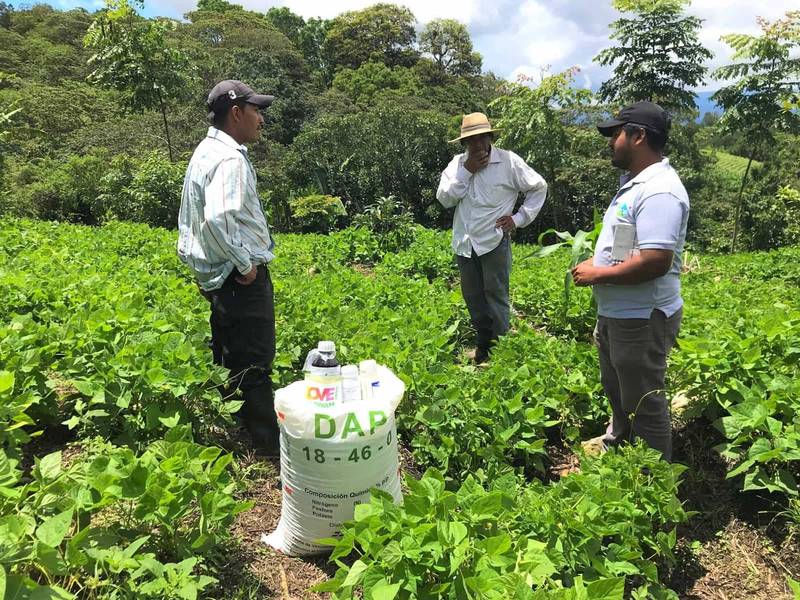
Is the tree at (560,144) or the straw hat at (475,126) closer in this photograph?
the straw hat at (475,126)

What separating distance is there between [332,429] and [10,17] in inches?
2020

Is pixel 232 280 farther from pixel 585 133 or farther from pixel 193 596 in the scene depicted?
pixel 585 133

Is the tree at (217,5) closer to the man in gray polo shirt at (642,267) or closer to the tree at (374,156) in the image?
the tree at (374,156)

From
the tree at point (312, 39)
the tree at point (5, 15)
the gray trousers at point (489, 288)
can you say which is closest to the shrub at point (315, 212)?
the gray trousers at point (489, 288)

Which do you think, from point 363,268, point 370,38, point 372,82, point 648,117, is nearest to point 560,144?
point 363,268

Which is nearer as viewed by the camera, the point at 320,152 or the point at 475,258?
the point at 475,258

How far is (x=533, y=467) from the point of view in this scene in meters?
3.47

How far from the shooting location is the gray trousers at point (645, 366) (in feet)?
9.46

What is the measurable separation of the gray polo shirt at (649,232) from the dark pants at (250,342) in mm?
1917

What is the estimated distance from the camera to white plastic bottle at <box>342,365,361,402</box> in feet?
7.93

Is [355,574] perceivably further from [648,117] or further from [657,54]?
[657,54]

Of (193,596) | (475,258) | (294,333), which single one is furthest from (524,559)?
(475,258)

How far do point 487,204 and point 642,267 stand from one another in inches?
83.5

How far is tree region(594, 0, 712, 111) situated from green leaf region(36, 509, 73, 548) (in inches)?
718
